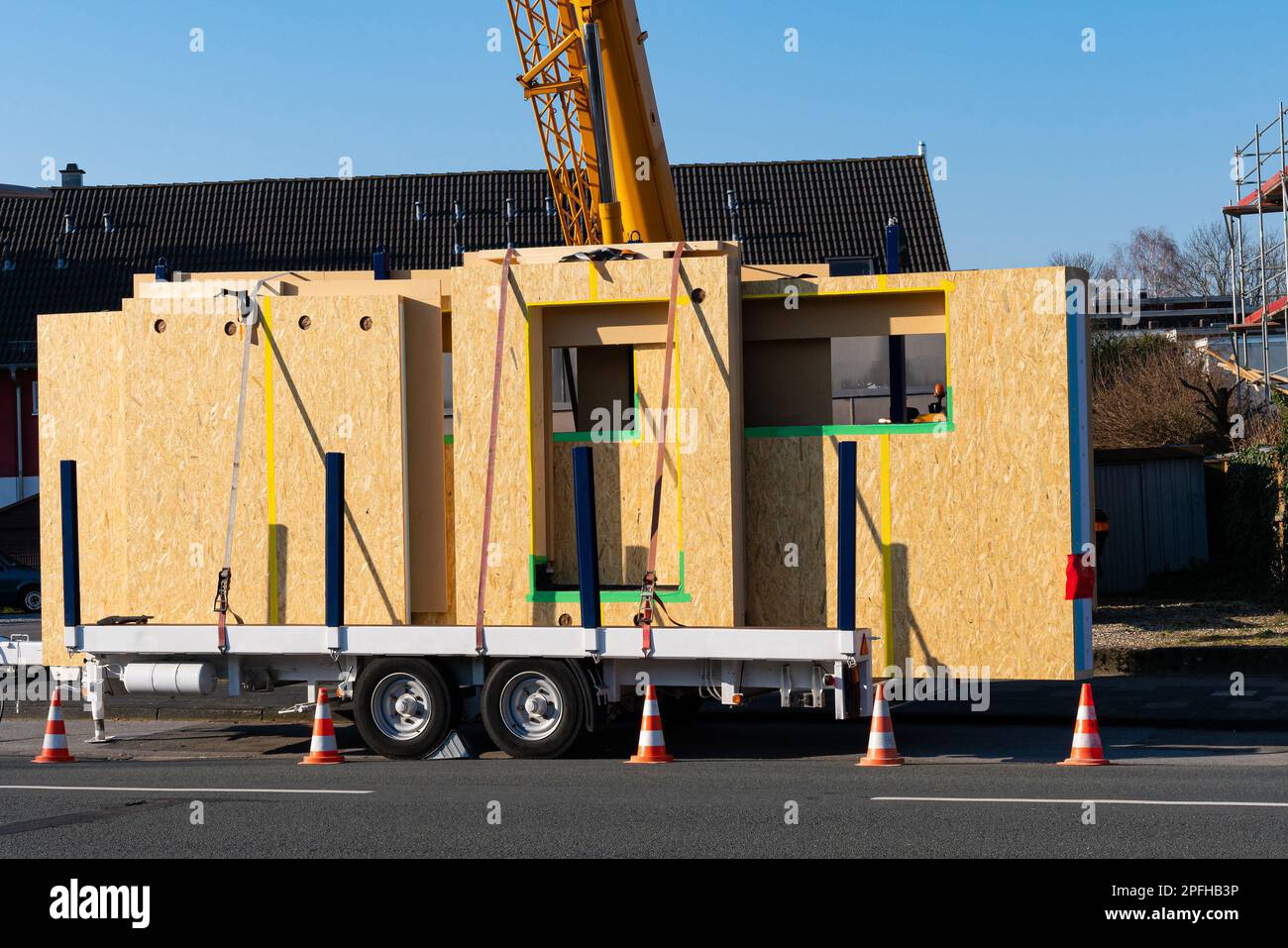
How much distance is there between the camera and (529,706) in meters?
11.4

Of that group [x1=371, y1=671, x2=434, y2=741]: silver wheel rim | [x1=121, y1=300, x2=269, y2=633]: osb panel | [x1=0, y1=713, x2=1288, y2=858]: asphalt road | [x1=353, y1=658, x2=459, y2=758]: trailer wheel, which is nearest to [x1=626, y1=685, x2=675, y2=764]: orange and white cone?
[x1=0, y1=713, x2=1288, y2=858]: asphalt road

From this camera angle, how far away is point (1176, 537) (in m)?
23.2

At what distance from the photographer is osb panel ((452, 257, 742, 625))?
11.4 meters

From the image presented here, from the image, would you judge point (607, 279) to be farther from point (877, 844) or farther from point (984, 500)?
point (877, 844)

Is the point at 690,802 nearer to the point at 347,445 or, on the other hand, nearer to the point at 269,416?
the point at 347,445

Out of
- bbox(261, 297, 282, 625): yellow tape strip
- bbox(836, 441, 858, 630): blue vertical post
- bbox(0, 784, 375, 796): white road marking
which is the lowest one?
bbox(0, 784, 375, 796): white road marking

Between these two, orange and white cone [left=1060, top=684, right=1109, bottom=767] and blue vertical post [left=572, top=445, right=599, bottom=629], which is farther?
blue vertical post [left=572, top=445, right=599, bottom=629]

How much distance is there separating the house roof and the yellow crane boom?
1929 cm

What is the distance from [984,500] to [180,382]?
6.34 metres

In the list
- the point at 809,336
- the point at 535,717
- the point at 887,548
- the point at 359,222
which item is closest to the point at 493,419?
the point at 535,717

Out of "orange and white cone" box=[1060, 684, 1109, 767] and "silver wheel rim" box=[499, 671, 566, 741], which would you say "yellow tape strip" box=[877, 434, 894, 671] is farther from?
"silver wheel rim" box=[499, 671, 566, 741]

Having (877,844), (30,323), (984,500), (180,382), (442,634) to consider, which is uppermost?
(30,323)
